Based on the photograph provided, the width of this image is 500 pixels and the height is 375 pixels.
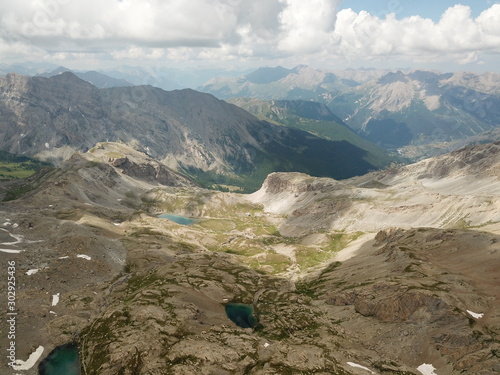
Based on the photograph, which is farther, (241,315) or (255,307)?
(255,307)

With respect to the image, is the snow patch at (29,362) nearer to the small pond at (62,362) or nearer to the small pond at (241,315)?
the small pond at (62,362)

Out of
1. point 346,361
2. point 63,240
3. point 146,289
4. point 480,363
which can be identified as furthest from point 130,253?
point 480,363

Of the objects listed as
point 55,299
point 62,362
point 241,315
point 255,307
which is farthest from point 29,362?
point 255,307

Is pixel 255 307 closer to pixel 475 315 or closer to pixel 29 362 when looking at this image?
pixel 475 315

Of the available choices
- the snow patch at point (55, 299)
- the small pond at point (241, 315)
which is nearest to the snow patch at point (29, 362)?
the snow patch at point (55, 299)

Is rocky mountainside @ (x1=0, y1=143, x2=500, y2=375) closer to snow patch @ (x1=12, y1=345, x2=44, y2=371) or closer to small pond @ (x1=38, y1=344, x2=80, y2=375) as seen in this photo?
snow patch @ (x1=12, y1=345, x2=44, y2=371)
